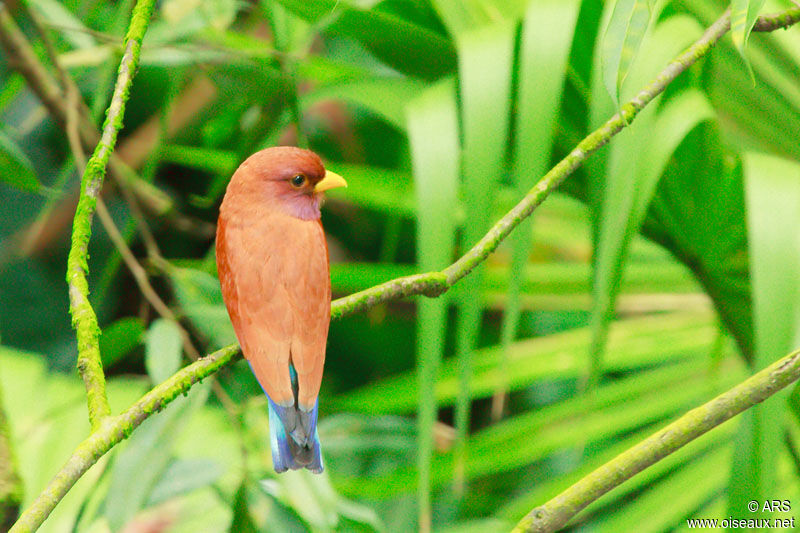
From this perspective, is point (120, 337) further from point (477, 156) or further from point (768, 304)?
point (768, 304)

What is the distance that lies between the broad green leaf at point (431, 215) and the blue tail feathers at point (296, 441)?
19 centimetres

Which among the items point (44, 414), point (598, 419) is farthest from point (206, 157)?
point (598, 419)

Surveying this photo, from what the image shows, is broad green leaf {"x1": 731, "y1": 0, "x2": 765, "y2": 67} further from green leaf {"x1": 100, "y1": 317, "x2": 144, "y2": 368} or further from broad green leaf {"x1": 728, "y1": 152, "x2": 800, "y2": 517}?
green leaf {"x1": 100, "y1": 317, "x2": 144, "y2": 368}

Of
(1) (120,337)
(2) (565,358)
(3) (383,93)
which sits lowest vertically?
(1) (120,337)

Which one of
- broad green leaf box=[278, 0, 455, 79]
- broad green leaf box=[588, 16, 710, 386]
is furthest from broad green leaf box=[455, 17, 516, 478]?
broad green leaf box=[278, 0, 455, 79]

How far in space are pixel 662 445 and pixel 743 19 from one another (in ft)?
1.15

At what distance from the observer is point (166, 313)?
1303mm

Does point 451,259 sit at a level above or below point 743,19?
above

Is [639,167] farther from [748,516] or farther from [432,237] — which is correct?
[748,516]

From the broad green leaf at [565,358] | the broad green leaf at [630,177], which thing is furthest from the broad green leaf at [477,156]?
the broad green leaf at [565,358]

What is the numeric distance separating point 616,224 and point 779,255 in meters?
0.23

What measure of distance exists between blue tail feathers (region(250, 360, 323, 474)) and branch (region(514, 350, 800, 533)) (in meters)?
0.28

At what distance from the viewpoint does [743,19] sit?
25.9 inches

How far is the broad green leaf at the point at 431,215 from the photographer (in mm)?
1082
